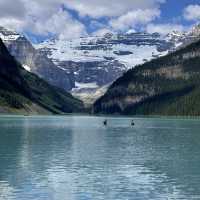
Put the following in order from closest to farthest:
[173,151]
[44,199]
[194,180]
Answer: [44,199], [194,180], [173,151]

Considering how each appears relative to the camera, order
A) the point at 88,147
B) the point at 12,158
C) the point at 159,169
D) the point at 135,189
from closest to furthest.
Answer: the point at 135,189
the point at 159,169
the point at 12,158
the point at 88,147

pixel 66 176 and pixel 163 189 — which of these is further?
pixel 66 176

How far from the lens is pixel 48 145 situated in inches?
5266

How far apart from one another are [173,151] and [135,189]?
53.1 meters

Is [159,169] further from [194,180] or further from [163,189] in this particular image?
[163,189]

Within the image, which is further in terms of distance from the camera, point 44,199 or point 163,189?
point 163,189

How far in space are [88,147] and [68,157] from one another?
25727mm

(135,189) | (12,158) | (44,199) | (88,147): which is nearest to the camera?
(44,199)

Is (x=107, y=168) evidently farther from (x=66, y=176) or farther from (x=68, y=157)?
(x=68, y=157)

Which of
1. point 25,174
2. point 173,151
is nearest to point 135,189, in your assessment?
point 25,174

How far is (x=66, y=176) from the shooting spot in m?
78.6

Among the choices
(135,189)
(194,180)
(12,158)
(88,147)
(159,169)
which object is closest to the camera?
(135,189)

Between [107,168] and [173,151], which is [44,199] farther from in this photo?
[173,151]

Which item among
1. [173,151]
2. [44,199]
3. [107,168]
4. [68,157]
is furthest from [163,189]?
[173,151]
